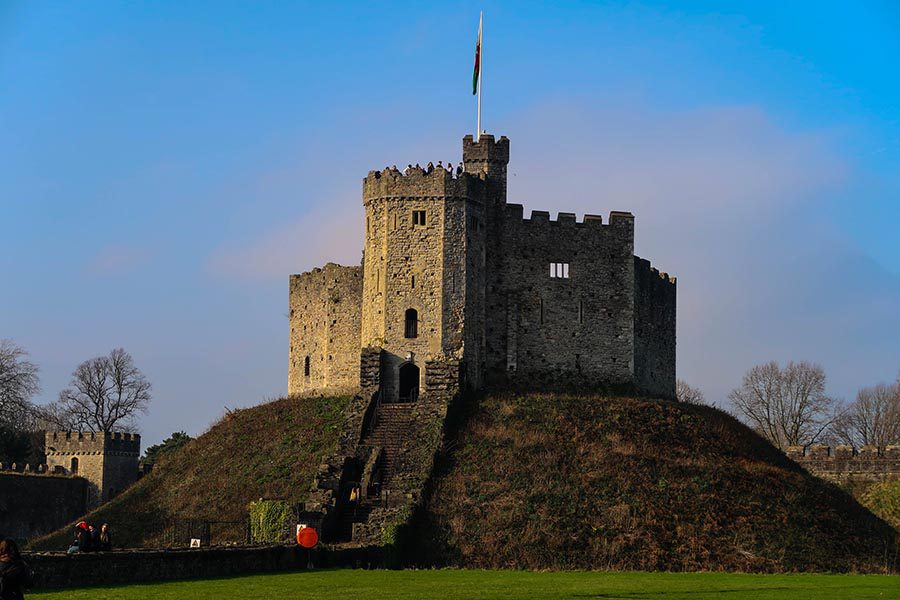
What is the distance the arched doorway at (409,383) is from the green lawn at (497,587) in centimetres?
1939

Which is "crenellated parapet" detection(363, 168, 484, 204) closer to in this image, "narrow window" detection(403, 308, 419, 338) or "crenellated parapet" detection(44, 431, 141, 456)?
"narrow window" detection(403, 308, 419, 338)

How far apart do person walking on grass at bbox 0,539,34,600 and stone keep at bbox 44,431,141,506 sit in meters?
63.9

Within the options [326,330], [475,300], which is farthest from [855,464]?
[326,330]

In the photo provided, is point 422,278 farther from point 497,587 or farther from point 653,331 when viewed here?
point 497,587

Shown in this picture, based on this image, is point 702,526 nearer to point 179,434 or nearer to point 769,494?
point 769,494

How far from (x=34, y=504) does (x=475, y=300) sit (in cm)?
3248

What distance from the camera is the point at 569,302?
213ft

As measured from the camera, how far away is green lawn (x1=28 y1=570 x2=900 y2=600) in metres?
32.2

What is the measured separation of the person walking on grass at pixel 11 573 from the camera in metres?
23.3

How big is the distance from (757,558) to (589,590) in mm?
13763

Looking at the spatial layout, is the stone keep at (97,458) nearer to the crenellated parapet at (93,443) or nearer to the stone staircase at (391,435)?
the crenellated parapet at (93,443)

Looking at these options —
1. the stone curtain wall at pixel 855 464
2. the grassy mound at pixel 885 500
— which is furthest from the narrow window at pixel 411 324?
the stone curtain wall at pixel 855 464

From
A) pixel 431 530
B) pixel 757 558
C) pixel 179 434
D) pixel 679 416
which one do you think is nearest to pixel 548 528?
pixel 431 530

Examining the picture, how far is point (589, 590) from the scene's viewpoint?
34.7 m
